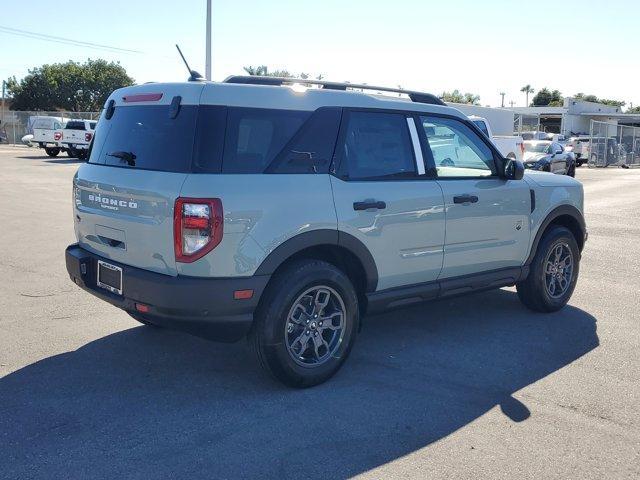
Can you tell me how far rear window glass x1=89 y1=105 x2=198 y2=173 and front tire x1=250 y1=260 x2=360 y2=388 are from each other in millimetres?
989

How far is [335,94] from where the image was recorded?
4.66 m

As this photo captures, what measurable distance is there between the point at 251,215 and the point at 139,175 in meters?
0.81

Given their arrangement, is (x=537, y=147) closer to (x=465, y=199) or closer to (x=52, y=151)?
(x=465, y=199)

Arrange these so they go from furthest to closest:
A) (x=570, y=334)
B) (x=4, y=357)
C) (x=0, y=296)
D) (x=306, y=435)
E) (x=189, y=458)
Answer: (x=0, y=296), (x=570, y=334), (x=4, y=357), (x=306, y=435), (x=189, y=458)

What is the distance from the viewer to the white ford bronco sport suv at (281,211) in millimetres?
3984

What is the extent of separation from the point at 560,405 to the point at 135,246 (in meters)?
2.87

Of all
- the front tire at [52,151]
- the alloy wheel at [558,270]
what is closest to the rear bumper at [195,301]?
the alloy wheel at [558,270]

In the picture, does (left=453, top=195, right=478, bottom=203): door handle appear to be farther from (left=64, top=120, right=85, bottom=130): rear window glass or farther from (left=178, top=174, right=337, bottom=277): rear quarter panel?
(left=64, top=120, right=85, bottom=130): rear window glass

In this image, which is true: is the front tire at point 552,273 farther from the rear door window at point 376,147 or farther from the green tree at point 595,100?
the green tree at point 595,100

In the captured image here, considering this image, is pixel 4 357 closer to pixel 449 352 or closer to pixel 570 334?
pixel 449 352

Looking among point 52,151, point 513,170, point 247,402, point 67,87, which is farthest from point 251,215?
point 67,87

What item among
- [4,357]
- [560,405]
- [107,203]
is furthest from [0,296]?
[560,405]

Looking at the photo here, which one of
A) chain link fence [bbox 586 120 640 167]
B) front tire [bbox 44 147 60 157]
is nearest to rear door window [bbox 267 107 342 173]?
front tire [bbox 44 147 60 157]

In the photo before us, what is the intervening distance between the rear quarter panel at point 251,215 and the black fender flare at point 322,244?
0.11ft
